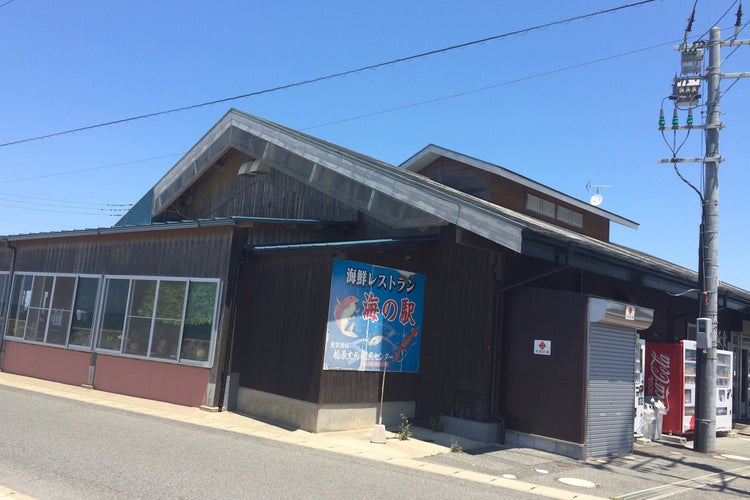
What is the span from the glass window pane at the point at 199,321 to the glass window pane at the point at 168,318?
241mm

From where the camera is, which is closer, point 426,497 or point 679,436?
point 426,497

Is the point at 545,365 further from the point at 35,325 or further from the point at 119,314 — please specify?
the point at 35,325

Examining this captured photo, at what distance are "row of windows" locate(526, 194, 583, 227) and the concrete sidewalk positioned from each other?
7.68 metres

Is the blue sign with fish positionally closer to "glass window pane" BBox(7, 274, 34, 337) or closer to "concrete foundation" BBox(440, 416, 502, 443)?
"concrete foundation" BBox(440, 416, 502, 443)

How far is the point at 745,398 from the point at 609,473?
12207 mm

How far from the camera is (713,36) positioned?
1242 cm

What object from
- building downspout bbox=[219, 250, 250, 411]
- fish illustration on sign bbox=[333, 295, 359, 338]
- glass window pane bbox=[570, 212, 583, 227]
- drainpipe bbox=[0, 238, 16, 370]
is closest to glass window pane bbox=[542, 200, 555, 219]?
glass window pane bbox=[570, 212, 583, 227]

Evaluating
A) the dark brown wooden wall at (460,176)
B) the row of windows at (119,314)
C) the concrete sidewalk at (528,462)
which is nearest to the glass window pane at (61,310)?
the row of windows at (119,314)

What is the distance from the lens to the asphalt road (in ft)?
21.2

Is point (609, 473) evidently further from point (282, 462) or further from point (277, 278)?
point (277, 278)

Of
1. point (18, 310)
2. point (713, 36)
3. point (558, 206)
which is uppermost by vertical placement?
point (713, 36)

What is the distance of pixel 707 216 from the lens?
12.3m

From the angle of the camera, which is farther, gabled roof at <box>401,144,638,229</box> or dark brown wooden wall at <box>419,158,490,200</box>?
dark brown wooden wall at <box>419,158,490,200</box>

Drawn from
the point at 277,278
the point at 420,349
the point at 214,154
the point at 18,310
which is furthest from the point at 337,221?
the point at 18,310
